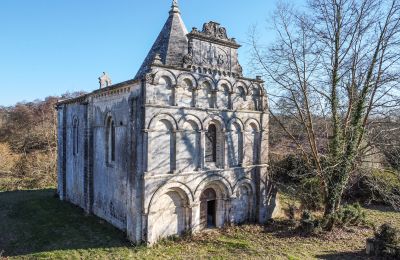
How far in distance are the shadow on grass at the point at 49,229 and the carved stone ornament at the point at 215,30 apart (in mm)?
10877

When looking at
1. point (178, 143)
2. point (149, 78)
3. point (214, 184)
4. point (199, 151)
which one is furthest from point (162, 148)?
point (214, 184)

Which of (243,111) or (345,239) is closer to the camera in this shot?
(345,239)

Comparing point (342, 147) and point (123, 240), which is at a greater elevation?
point (342, 147)

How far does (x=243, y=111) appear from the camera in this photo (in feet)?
53.1

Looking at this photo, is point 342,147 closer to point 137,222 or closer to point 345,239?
point 345,239

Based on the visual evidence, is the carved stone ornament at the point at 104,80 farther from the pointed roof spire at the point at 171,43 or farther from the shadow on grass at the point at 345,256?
the shadow on grass at the point at 345,256

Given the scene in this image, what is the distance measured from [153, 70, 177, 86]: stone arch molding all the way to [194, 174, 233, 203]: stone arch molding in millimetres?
5068

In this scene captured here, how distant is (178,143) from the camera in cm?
1377

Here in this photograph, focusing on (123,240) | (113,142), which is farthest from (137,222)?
(113,142)

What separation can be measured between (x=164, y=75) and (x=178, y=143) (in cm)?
321

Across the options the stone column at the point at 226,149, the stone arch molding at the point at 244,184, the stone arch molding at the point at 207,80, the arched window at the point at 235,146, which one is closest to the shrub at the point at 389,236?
the stone arch molding at the point at 244,184

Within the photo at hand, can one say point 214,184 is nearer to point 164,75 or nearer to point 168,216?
point 168,216

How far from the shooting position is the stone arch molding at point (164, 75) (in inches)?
510

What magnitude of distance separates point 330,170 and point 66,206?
53.5 feet
